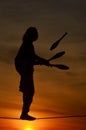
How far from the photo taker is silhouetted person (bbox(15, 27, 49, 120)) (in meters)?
15.8

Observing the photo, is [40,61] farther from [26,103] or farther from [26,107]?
[26,107]

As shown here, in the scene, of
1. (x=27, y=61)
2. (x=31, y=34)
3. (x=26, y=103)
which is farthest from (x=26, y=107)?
(x=31, y=34)

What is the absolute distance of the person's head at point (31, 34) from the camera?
15789mm

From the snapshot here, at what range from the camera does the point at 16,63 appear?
15.8 m

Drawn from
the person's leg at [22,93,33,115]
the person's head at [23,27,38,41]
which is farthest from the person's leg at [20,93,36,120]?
the person's head at [23,27,38,41]

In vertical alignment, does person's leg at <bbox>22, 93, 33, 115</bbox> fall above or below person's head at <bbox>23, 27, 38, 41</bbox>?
below

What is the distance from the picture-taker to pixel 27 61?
52.3ft

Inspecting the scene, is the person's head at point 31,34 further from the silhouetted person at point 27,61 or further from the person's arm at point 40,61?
the person's arm at point 40,61

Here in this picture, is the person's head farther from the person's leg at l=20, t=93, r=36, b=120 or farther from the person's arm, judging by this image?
the person's leg at l=20, t=93, r=36, b=120

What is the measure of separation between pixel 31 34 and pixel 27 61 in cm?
82

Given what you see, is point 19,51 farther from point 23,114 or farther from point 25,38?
point 23,114

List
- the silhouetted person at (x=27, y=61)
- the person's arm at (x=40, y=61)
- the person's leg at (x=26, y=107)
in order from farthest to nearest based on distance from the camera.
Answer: the person's leg at (x=26, y=107)
the person's arm at (x=40, y=61)
the silhouetted person at (x=27, y=61)

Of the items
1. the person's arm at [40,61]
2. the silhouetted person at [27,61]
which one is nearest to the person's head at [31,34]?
the silhouetted person at [27,61]

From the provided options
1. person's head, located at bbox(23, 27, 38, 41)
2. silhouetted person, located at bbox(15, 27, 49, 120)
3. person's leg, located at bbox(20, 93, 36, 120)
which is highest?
person's head, located at bbox(23, 27, 38, 41)
